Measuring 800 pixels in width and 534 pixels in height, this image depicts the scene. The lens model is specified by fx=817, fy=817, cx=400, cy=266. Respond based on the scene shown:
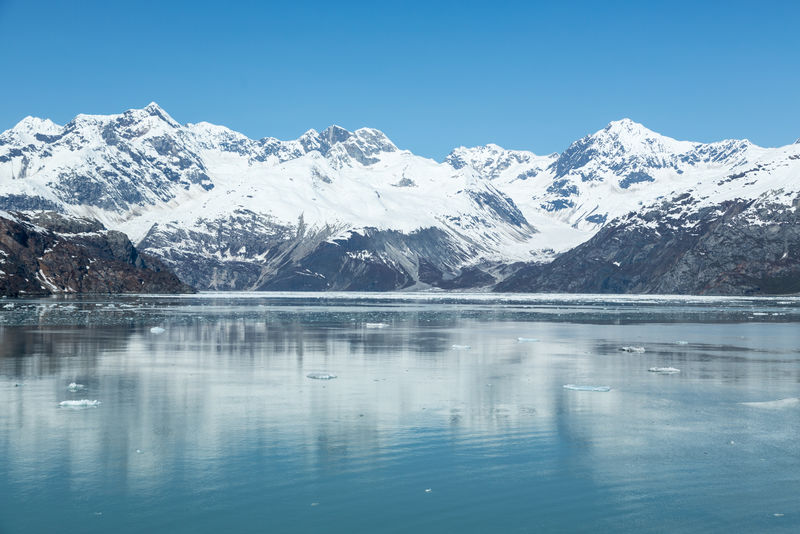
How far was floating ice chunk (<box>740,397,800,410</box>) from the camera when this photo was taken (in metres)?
42.0

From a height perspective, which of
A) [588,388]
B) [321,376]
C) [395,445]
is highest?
[321,376]

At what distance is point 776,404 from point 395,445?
22338mm

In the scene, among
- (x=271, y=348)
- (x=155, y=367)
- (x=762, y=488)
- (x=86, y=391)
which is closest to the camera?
(x=762, y=488)

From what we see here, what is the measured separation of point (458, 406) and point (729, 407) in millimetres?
13900

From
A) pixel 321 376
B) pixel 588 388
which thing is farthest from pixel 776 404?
pixel 321 376

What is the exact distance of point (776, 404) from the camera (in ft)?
140

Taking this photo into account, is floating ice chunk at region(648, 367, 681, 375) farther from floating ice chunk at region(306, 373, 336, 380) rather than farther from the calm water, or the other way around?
floating ice chunk at region(306, 373, 336, 380)

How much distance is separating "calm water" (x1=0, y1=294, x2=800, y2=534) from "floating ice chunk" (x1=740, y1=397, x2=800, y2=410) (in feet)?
0.49

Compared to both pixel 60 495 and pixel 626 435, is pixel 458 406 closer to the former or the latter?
pixel 626 435

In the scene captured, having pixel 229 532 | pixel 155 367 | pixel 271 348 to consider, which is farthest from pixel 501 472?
pixel 271 348

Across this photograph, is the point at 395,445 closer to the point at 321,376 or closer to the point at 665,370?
the point at 321,376

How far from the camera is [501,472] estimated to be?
2866 cm

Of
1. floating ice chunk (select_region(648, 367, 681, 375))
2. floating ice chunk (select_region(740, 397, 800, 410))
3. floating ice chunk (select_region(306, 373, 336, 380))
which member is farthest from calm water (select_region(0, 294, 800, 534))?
floating ice chunk (select_region(648, 367, 681, 375))

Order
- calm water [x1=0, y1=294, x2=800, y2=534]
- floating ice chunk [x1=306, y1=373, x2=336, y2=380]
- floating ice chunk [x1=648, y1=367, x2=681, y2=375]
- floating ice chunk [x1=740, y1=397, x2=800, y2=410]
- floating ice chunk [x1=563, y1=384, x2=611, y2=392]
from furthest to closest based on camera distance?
floating ice chunk [x1=648, y1=367, x2=681, y2=375]
floating ice chunk [x1=306, y1=373, x2=336, y2=380]
floating ice chunk [x1=563, y1=384, x2=611, y2=392]
floating ice chunk [x1=740, y1=397, x2=800, y2=410]
calm water [x1=0, y1=294, x2=800, y2=534]
